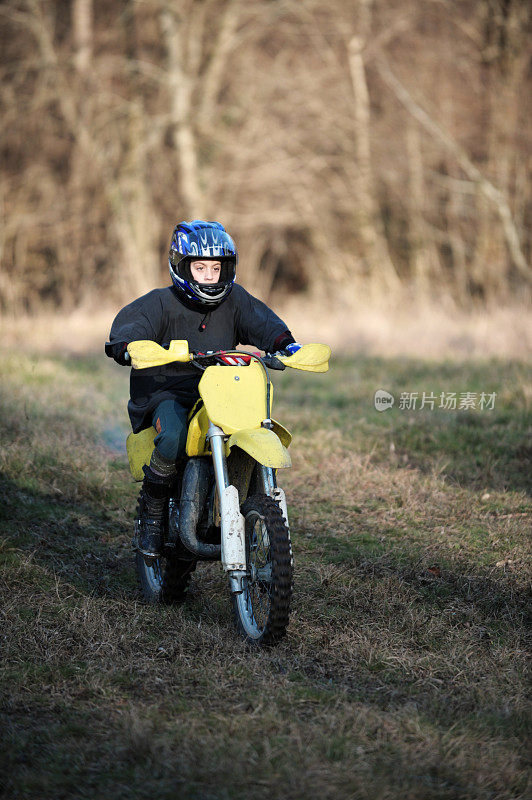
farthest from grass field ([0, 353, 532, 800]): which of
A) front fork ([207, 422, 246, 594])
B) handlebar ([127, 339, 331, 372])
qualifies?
handlebar ([127, 339, 331, 372])

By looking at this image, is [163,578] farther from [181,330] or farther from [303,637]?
[181,330]

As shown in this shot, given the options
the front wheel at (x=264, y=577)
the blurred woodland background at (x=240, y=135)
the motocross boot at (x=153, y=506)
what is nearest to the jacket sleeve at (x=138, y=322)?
the motocross boot at (x=153, y=506)

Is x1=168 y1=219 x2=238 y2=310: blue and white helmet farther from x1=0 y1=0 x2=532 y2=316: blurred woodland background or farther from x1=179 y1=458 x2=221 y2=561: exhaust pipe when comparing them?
x1=0 y1=0 x2=532 y2=316: blurred woodland background

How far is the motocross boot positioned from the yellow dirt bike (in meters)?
0.09

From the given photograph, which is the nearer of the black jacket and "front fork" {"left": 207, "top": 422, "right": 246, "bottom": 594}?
"front fork" {"left": 207, "top": 422, "right": 246, "bottom": 594}

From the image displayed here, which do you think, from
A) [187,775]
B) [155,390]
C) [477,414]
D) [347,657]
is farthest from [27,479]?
[477,414]

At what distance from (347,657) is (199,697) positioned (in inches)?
31.1

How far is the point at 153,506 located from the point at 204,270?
1.22 metres

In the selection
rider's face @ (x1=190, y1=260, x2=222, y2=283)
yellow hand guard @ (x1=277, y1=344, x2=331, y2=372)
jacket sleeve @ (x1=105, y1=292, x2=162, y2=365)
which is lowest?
yellow hand guard @ (x1=277, y1=344, x2=331, y2=372)

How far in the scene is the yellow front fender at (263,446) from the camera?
3.71 meters

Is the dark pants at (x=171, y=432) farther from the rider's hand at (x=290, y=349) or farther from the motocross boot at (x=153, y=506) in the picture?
the rider's hand at (x=290, y=349)

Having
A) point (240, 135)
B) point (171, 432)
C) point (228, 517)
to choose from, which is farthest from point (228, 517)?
point (240, 135)

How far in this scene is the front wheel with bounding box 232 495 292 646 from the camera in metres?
3.67

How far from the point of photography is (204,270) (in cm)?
439
